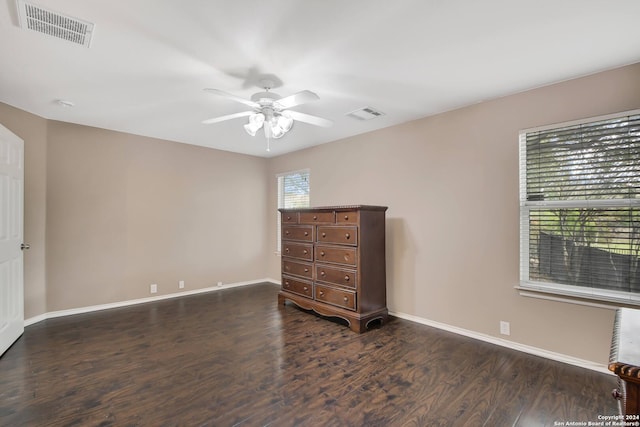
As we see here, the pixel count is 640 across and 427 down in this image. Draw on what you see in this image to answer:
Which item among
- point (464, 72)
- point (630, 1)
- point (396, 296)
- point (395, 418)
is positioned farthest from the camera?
point (396, 296)

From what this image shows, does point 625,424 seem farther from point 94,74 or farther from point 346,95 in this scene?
point 94,74

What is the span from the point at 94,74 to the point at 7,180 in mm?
1461

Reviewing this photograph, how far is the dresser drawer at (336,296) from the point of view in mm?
3490

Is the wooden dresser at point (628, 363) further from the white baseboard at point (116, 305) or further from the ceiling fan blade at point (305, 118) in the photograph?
the white baseboard at point (116, 305)

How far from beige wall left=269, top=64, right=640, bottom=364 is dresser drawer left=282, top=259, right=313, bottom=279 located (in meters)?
1.05

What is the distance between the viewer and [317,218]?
156 inches

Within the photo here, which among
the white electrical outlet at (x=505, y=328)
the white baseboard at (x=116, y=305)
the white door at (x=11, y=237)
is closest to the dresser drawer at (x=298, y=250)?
the white baseboard at (x=116, y=305)

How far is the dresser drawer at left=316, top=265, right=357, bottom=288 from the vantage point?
3.52 m

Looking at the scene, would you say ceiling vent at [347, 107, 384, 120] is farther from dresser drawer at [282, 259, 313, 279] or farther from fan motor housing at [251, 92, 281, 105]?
dresser drawer at [282, 259, 313, 279]

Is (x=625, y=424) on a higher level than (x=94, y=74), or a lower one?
lower

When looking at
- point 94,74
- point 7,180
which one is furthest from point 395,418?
point 7,180

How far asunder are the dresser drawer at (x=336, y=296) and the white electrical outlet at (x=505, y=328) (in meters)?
1.48

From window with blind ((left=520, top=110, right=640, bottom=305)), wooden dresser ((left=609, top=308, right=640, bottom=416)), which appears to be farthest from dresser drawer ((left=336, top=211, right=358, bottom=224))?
wooden dresser ((left=609, top=308, right=640, bottom=416))

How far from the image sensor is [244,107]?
3.32 meters
